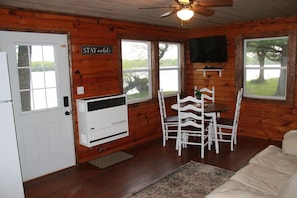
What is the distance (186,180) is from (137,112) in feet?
6.24

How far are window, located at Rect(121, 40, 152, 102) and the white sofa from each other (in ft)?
9.07

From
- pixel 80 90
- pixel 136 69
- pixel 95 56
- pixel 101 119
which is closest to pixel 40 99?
pixel 80 90

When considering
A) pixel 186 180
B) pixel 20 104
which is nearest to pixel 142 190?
pixel 186 180

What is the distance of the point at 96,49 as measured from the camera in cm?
417

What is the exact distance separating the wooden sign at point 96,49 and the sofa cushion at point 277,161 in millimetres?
2799

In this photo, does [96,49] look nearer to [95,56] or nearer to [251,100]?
[95,56]

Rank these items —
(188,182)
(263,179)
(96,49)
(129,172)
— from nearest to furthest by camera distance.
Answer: (263,179) < (188,182) < (129,172) < (96,49)

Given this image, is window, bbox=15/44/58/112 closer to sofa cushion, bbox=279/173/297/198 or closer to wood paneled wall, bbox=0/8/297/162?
wood paneled wall, bbox=0/8/297/162

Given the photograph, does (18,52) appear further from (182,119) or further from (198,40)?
(198,40)

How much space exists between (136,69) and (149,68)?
0.36m

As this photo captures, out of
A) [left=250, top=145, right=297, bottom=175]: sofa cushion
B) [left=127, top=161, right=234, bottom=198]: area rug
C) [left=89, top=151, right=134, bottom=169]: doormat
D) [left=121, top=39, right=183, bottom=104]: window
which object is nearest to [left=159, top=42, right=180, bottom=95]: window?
[left=121, top=39, right=183, bottom=104]: window

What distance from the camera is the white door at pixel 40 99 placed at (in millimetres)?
3348

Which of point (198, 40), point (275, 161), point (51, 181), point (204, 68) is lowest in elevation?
point (51, 181)

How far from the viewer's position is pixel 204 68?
A: 18.7 ft
